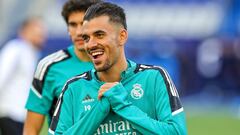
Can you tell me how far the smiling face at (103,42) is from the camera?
5758mm

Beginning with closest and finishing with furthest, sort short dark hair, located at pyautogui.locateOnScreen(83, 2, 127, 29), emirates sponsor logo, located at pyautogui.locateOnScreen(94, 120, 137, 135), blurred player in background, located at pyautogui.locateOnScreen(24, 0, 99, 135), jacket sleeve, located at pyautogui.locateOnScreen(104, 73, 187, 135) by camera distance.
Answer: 1. jacket sleeve, located at pyautogui.locateOnScreen(104, 73, 187, 135)
2. emirates sponsor logo, located at pyautogui.locateOnScreen(94, 120, 137, 135)
3. short dark hair, located at pyautogui.locateOnScreen(83, 2, 127, 29)
4. blurred player in background, located at pyautogui.locateOnScreen(24, 0, 99, 135)

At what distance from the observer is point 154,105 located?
586cm

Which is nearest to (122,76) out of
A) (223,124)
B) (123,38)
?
(123,38)

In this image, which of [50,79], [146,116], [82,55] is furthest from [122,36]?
[50,79]

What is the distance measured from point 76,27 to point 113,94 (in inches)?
60.7

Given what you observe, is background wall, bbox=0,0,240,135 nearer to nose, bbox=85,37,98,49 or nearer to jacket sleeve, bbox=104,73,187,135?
jacket sleeve, bbox=104,73,187,135

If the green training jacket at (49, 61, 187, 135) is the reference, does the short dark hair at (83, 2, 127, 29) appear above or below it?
above

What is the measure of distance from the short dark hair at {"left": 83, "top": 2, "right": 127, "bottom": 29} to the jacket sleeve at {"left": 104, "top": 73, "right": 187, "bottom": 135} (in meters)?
A: 0.47

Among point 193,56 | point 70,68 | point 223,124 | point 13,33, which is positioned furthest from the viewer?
point 13,33

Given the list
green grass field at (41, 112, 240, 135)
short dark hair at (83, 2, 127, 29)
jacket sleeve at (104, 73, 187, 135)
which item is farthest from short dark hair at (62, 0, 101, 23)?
green grass field at (41, 112, 240, 135)

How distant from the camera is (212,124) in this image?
1728cm

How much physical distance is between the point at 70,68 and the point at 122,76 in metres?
1.55

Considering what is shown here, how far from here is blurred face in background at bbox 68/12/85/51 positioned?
7.05 m

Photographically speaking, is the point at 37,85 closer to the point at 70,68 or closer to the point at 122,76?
the point at 70,68
